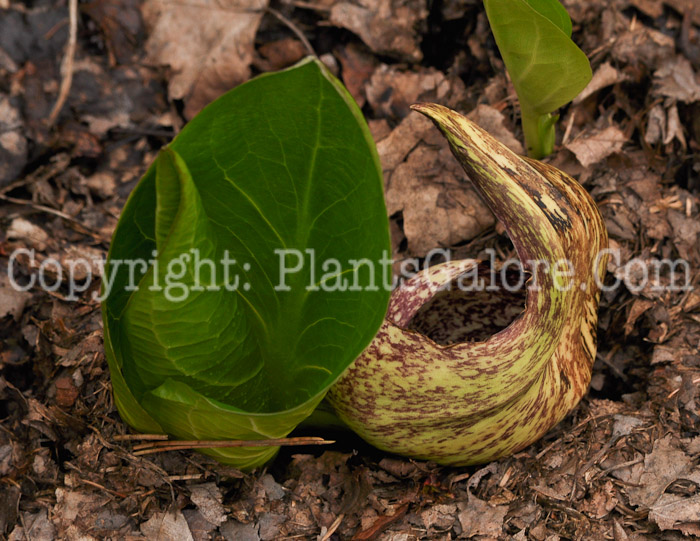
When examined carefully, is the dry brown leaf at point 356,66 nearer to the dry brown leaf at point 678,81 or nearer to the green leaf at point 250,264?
the dry brown leaf at point 678,81

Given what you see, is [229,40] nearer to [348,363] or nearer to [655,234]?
[655,234]

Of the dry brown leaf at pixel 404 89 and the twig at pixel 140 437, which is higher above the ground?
the dry brown leaf at pixel 404 89

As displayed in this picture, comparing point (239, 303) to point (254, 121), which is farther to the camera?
point (239, 303)

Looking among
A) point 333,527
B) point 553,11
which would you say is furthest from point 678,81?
point 333,527

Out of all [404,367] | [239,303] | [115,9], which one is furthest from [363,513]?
[115,9]


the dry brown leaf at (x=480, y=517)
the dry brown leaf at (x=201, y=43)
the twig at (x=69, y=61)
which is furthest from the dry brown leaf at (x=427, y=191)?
the twig at (x=69, y=61)

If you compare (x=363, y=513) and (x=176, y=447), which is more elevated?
(x=176, y=447)

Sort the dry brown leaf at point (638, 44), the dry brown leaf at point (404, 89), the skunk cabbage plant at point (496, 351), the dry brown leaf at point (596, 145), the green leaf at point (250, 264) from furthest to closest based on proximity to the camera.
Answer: the dry brown leaf at point (404, 89) → the dry brown leaf at point (638, 44) → the dry brown leaf at point (596, 145) → the skunk cabbage plant at point (496, 351) → the green leaf at point (250, 264)
